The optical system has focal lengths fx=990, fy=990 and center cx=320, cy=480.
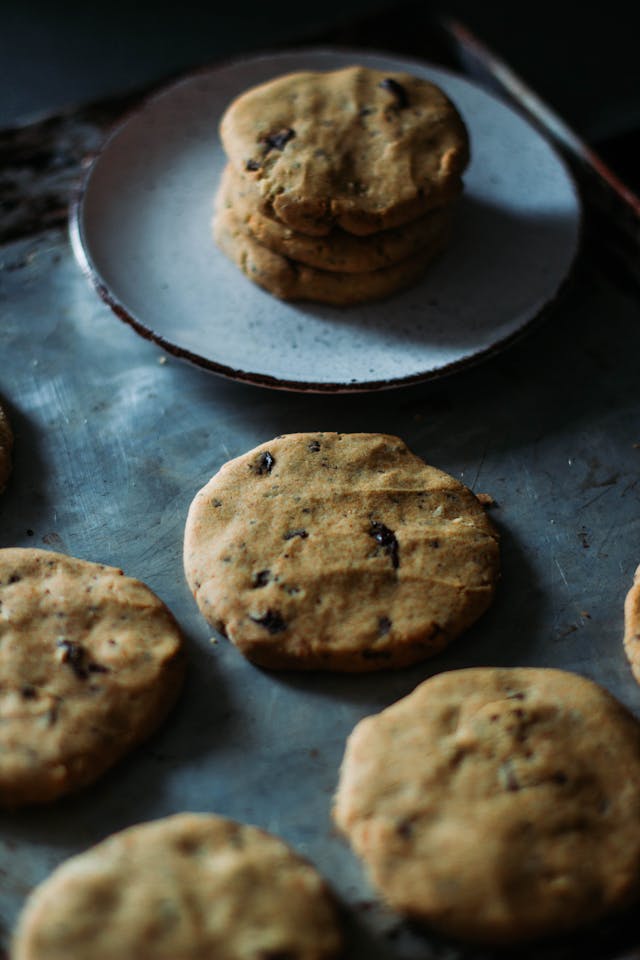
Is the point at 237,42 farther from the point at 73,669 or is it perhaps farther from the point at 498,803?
the point at 498,803

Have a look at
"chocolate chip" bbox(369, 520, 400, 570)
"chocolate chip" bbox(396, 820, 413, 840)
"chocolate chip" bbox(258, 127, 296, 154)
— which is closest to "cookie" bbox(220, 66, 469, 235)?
"chocolate chip" bbox(258, 127, 296, 154)

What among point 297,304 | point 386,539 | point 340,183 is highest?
point 340,183

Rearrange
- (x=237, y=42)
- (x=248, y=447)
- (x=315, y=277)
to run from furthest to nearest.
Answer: (x=237, y=42) < (x=315, y=277) < (x=248, y=447)

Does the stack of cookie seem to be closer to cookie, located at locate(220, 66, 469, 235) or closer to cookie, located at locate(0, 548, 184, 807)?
cookie, located at locate(220, 66, 469, 235)

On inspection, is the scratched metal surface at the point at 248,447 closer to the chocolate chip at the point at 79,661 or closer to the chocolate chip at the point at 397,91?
the chocolate chip at the point at 79,661

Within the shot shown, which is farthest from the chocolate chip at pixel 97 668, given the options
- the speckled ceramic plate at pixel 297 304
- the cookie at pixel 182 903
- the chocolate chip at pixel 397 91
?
the chocolate chip at pixel 397 91

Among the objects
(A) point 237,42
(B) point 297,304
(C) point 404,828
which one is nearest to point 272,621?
(C) point 404,828
